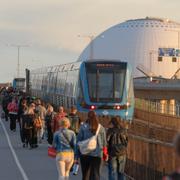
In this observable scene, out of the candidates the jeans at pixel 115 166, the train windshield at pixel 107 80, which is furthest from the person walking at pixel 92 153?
the train windshield at pixel 107 80

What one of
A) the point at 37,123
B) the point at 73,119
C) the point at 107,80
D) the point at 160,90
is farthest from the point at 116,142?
the point at 160,90

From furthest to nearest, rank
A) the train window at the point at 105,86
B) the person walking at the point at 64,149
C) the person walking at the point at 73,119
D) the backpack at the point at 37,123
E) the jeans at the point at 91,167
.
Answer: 1. the train window at the point at 105,86
2. the backpack at the point at 37,123
3. the person walking at the point at 73,119
4. the person walking at the point at 64,149
5. the jeans at the point at 91,167

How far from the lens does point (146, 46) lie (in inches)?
5851

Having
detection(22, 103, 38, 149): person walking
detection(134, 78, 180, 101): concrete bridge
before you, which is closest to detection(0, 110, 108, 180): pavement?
detection(22, 103, 38, 149): person walking

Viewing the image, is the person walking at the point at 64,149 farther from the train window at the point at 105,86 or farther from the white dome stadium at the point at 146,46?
the white dome stadium at the point at 146,46

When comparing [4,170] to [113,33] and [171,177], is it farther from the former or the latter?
[113,33]

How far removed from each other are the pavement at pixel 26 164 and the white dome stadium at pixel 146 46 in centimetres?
11819

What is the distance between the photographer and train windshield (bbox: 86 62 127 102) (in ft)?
110

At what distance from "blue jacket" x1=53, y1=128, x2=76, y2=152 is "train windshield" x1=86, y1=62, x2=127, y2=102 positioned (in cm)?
1994

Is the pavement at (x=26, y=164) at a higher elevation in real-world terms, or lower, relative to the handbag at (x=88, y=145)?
lower

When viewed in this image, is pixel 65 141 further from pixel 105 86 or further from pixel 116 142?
pixel 105 86

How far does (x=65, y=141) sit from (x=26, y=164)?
259 inches

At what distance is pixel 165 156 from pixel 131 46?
13722 centimetres

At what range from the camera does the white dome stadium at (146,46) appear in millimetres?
147500
